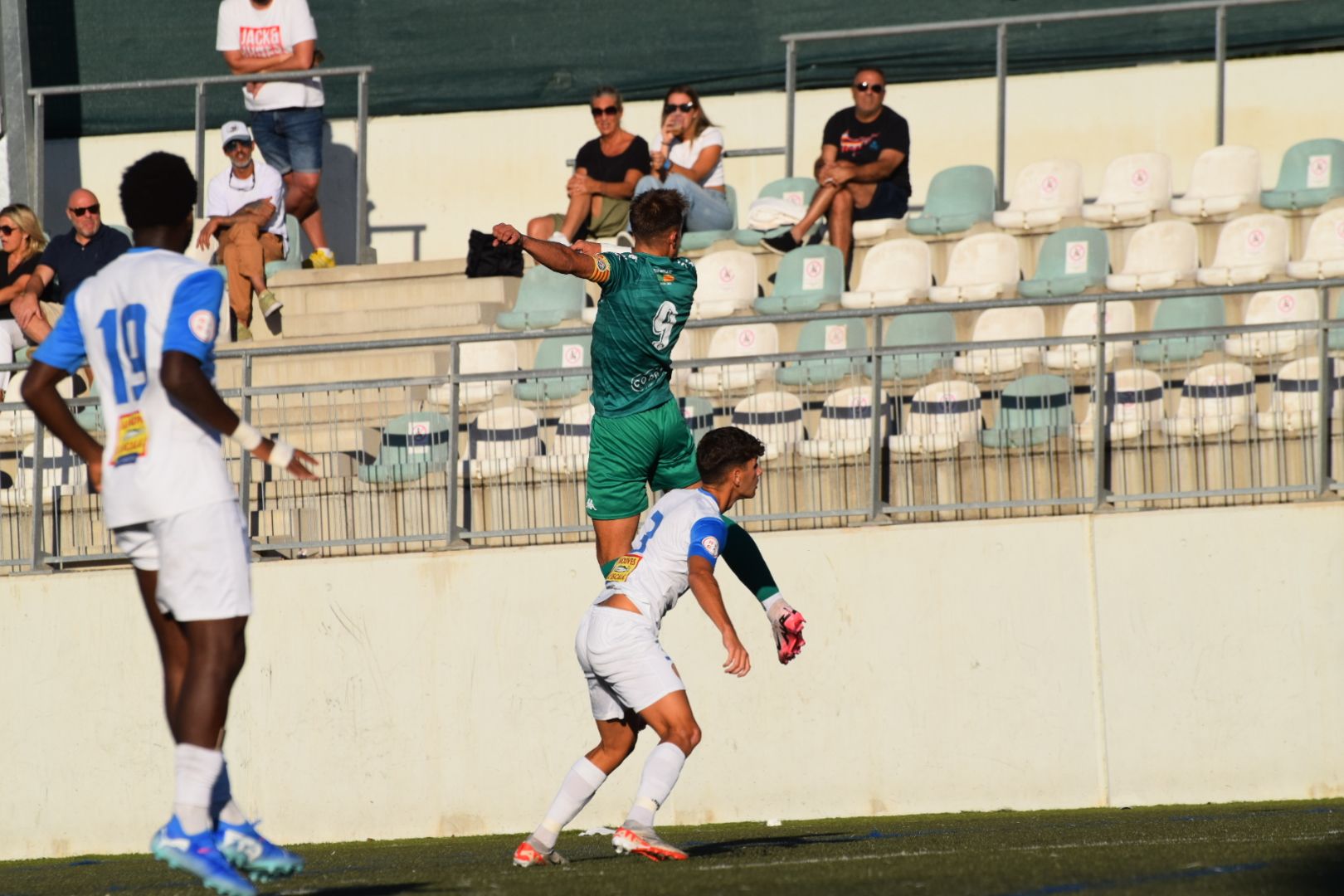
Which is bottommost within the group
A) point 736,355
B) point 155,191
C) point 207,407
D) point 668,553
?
point 668,553

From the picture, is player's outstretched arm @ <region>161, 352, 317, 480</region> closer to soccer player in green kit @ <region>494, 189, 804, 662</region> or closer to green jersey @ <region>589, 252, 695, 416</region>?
soccer player in green kit @ <region>494, 189, 804, 662</region>

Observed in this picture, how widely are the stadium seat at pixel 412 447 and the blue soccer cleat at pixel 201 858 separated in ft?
19.4

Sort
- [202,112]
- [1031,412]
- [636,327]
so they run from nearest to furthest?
[636,327]
[1031,412]
[202,112]

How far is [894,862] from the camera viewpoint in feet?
21.0

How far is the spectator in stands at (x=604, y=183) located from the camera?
14.0 meters

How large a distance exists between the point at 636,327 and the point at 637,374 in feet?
0.72

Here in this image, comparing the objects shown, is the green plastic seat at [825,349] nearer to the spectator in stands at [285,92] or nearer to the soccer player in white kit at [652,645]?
the soccer player in white kit at [652,645]

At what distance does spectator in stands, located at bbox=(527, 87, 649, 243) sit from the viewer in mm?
14008

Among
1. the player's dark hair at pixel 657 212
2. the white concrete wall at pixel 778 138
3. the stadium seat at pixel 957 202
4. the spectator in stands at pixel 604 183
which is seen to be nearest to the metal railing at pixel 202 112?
the white concrete wall at pixel 778 138

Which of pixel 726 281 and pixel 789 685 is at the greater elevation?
pixel 726 281

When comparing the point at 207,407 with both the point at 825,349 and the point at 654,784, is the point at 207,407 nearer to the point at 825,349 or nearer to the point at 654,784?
the point at 654,784

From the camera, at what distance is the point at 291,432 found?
11.2 metres

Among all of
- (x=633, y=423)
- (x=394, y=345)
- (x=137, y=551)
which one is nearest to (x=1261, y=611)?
(x=633, y=423)

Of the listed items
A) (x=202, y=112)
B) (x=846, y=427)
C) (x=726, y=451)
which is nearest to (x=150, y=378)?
(x=726, y=451)
